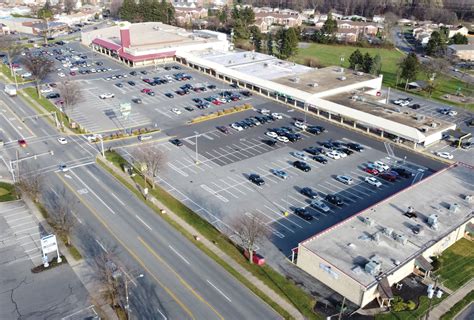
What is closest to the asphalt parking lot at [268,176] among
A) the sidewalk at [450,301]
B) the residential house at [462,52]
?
the sidewalk at [450,301]

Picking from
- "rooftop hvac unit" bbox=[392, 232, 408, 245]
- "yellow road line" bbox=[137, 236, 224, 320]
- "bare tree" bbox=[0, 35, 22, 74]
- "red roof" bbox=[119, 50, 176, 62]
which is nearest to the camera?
"yellow road line" bbox=[137, 236, 224, 320]

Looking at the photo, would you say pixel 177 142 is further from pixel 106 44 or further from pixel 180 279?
pixel 106 44

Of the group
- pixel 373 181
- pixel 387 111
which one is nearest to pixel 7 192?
pixel 373 181

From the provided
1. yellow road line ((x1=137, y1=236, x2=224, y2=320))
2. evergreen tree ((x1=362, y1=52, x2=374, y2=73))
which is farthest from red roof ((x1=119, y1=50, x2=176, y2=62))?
yellow road line ((x1=137, y1=236, x2=224, y2=320))

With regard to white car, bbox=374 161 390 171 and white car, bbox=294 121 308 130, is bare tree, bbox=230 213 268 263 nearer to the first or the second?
white car, bbox=374 161 390 171

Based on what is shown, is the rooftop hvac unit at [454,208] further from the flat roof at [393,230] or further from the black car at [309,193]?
the black car at [309,193]

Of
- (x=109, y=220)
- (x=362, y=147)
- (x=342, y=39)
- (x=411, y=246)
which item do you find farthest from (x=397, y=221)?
(x=342, y=39)
